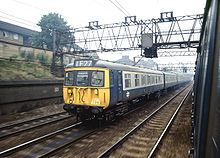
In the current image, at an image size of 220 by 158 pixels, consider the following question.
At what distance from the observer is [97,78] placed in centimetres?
889

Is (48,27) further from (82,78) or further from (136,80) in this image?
(82,78)

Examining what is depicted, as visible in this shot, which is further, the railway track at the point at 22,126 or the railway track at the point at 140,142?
the railway track at the point at 22,126

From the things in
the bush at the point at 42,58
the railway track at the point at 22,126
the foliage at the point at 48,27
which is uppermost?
the foliage at the point at 48,27

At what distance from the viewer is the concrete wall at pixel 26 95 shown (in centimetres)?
1172

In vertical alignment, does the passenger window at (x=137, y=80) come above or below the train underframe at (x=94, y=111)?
above

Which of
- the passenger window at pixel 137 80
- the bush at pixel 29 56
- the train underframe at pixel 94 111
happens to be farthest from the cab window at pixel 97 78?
the bush at pixel 29 56

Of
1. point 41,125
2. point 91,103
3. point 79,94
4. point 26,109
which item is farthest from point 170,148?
point 26,109

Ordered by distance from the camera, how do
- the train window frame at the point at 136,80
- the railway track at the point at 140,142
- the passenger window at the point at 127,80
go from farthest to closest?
the train window frame at the point at 136,80
the passenger window at the point at 127,80
the railway track at the point at 140,142

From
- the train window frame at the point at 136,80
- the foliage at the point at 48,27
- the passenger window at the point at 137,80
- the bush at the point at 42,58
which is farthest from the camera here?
the foliage at the point at 48,27

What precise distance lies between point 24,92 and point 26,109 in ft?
4.34

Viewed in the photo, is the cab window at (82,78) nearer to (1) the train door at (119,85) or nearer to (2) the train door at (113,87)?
(2) the train door at (113,87)

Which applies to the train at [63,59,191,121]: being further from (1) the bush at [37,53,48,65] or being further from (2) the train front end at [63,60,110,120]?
(1) the bush at [37,53,48,65]

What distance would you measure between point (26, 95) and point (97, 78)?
23.7ft

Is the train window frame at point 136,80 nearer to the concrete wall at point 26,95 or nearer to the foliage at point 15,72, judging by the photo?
the concrete wall at point 26,95
